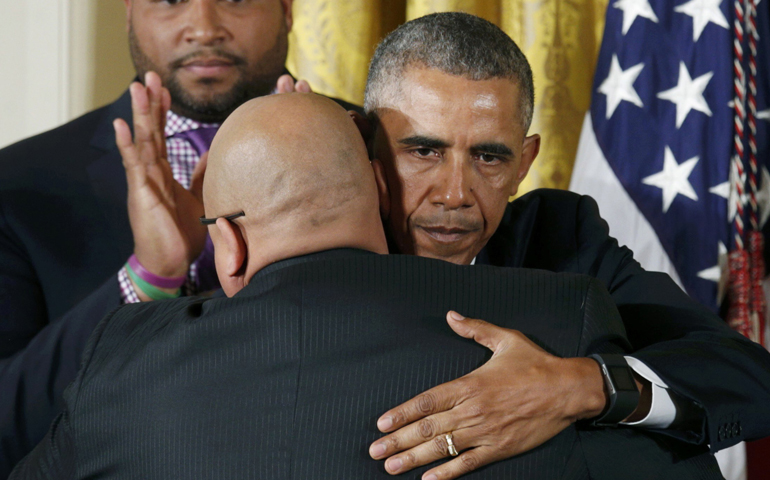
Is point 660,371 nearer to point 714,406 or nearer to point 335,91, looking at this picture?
point 714,406

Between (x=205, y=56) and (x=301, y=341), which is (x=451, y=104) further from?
(x=205, y=56)

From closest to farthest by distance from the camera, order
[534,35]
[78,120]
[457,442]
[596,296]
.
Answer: [457,442]
[596,296]
[78,120]
[534,35]

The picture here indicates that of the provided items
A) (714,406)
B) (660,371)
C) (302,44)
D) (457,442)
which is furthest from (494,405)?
(302,44)

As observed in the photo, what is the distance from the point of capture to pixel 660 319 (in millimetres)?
1687

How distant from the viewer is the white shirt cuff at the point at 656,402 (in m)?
1.31

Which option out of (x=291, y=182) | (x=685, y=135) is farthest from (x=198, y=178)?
(x=685, y=135)

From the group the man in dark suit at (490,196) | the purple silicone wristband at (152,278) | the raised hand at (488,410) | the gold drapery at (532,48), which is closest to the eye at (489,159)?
the man in dark suit at (490,196)

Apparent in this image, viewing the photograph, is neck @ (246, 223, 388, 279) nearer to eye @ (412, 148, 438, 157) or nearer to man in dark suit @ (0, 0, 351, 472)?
eye @ (412, 148, 438, 157)

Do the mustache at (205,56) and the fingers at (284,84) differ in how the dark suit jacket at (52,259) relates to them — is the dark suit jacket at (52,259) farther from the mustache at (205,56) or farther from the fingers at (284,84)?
the fingers at (284,84)

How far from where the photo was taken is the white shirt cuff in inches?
51.5

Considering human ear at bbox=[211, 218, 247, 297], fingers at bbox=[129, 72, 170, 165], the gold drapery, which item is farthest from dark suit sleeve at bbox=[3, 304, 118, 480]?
the gold drapery

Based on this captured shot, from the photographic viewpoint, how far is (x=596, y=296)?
4.00 feet

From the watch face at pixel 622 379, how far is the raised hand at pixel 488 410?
8 centimetres

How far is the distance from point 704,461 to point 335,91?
2113mm
